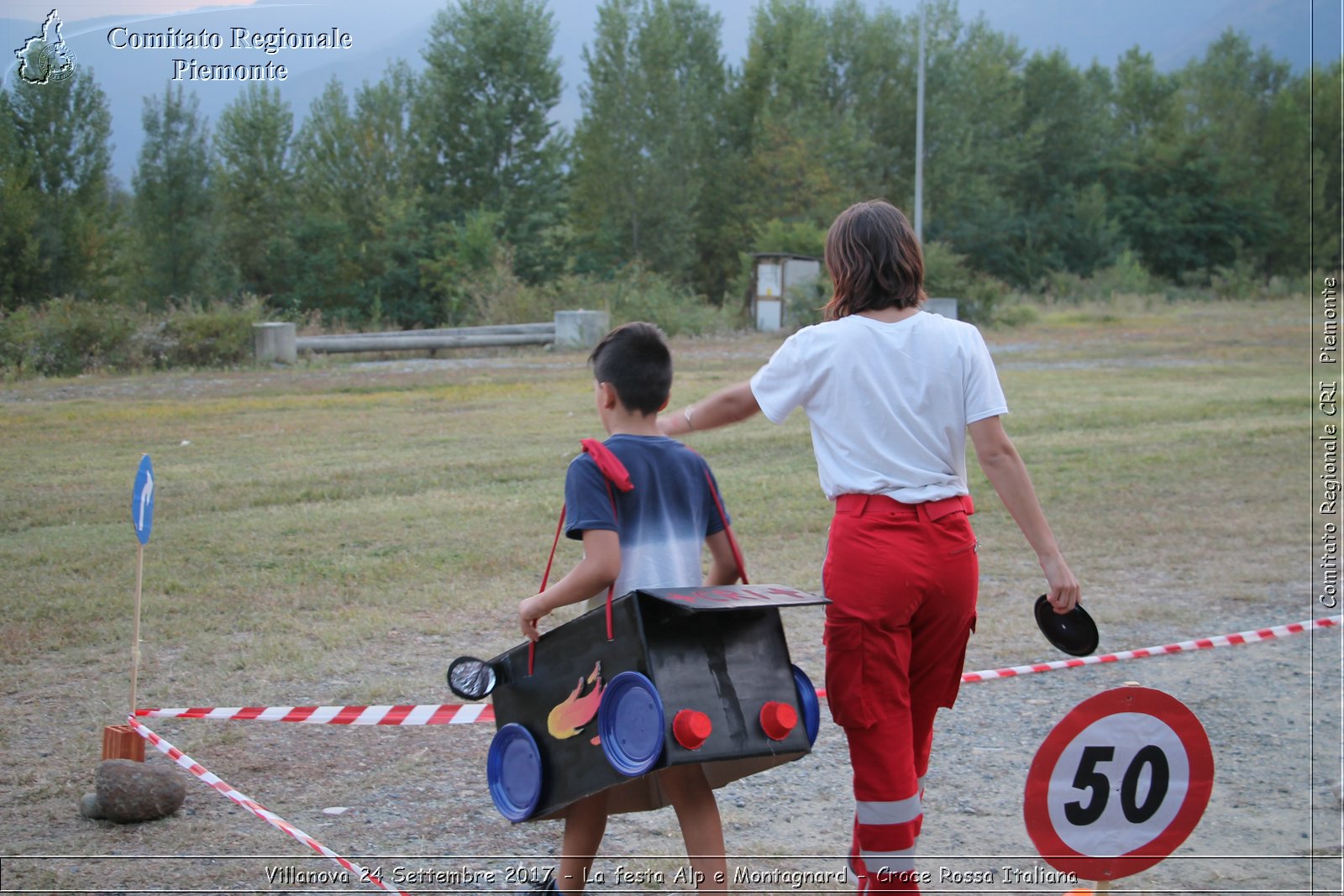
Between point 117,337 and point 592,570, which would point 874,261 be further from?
point 117,337

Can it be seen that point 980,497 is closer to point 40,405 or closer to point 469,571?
point 469,571

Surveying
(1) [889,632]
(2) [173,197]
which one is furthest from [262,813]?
(2) [173,197]

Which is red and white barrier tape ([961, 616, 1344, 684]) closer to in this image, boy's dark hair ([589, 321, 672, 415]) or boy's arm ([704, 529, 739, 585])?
boy's arm ([704, 529, 739, 585])

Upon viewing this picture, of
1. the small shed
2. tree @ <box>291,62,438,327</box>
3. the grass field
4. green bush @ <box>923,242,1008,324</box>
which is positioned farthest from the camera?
green bush @ <box>923,242,1008,324</box>

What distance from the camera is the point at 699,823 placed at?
2900mm

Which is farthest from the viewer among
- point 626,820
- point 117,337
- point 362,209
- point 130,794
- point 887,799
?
point 362,209

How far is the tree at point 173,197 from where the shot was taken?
7.84m

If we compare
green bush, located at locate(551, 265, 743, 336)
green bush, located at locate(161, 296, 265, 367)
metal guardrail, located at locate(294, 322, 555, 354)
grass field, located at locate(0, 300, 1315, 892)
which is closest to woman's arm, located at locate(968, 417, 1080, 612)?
→ grass field, located at locate(0, 300, 1315, 892)

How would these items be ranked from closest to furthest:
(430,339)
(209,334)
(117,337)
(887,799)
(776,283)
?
(887,799) → (117,337) → (209,334) → (430,339) → (776,283)

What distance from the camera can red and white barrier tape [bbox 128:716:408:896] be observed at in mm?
3350

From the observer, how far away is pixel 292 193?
23.5 metres

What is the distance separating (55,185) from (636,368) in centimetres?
426

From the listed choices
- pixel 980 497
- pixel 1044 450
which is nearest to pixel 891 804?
pixel 980 497

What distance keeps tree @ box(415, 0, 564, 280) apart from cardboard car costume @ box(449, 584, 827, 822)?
23868 millimetres
